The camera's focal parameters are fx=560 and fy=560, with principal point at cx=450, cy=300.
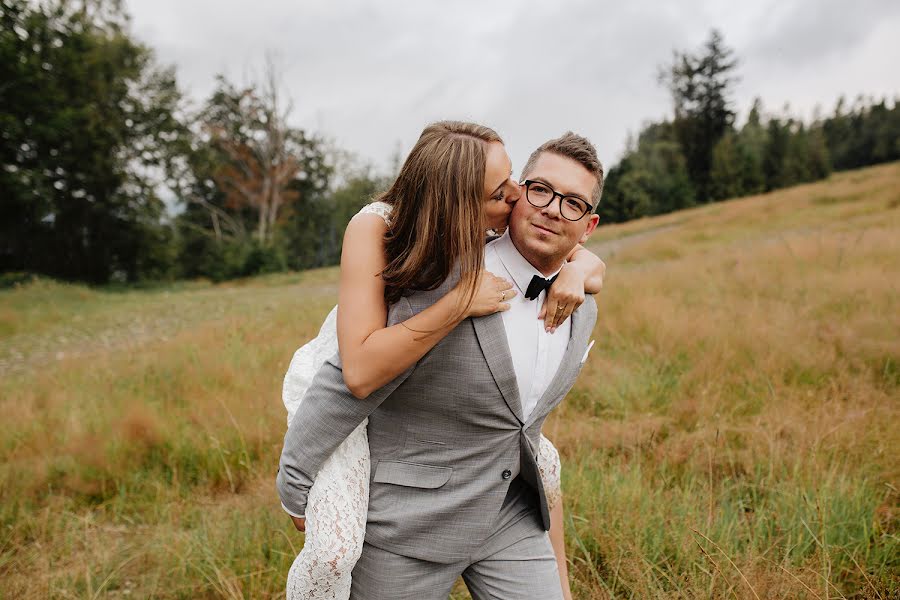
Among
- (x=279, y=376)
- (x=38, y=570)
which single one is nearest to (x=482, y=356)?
(x=38, y=570)

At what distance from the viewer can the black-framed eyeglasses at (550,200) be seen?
1822 millimetres

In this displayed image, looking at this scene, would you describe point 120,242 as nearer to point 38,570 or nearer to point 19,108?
point 19,108

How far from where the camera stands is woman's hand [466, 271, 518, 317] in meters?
1.59

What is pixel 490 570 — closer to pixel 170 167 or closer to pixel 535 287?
pixel 535 287

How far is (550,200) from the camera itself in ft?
5.94

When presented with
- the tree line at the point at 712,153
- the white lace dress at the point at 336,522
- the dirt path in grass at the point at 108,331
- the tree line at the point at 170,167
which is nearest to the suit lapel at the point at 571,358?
the white lace dress at the point at 336,522

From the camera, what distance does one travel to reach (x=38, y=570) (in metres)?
2.88

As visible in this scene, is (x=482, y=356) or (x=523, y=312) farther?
(x=523, y=312)

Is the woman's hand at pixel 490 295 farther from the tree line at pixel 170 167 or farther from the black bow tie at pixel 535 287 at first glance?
the tree line at pixel 170 167

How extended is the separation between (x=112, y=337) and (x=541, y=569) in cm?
991

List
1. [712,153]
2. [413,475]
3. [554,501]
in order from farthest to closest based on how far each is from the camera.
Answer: [712,153] → [554,501] → [413,475]

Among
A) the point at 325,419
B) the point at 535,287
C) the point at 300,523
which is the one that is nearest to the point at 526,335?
the point at 535,287

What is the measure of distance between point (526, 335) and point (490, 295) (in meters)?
0.25

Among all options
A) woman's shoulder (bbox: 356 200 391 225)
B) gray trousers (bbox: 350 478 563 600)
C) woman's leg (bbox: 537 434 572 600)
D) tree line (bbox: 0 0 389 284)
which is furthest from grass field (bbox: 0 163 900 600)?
tree line (bbox: 0 0 389 284)
